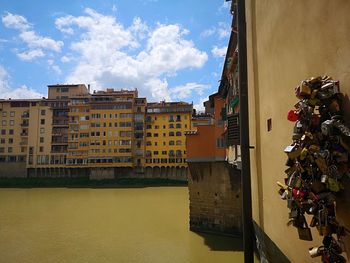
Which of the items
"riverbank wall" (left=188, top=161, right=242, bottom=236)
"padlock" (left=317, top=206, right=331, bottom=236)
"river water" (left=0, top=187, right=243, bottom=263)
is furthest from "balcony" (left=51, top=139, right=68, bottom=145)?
"padlock" (left=317, top=206, right=331, bottom=236)

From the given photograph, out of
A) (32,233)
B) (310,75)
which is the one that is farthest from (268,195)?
(32,233)

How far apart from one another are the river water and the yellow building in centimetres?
3256

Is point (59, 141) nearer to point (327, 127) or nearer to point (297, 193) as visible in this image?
point (297, 193)

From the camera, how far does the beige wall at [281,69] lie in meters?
2.96

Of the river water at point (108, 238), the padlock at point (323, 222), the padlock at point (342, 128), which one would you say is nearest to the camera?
Answer: the padlock at point (342, 128)

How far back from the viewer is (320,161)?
9.49 feet

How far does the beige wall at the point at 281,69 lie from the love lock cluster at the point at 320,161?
158 millimetres

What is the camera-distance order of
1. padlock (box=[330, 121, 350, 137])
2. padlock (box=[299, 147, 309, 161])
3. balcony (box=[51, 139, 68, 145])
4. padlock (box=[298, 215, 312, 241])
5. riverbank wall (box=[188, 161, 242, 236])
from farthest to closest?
balcony (box=[51, 139, 68, 145]) → riverbank wall (box=[188, 161, 242, 236]) → padlock (box=[298, 215, 312, 241]) → padlock (box=[299, 147, 309, 161]) → padlock (box=[330, 121, 350, 137])

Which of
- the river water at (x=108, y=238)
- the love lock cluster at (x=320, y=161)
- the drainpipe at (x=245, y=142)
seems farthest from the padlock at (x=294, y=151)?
the river water at (x=108, y=238)

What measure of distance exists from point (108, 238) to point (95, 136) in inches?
1813

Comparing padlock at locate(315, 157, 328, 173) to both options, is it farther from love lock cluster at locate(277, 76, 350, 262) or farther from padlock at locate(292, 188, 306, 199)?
padlock at locate(292, 188, 306, 199)

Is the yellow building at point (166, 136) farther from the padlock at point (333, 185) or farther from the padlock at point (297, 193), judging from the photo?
the padlock at point (333, 185)

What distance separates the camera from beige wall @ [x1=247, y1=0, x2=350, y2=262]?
2.96 meters

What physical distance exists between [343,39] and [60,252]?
1886 cm
